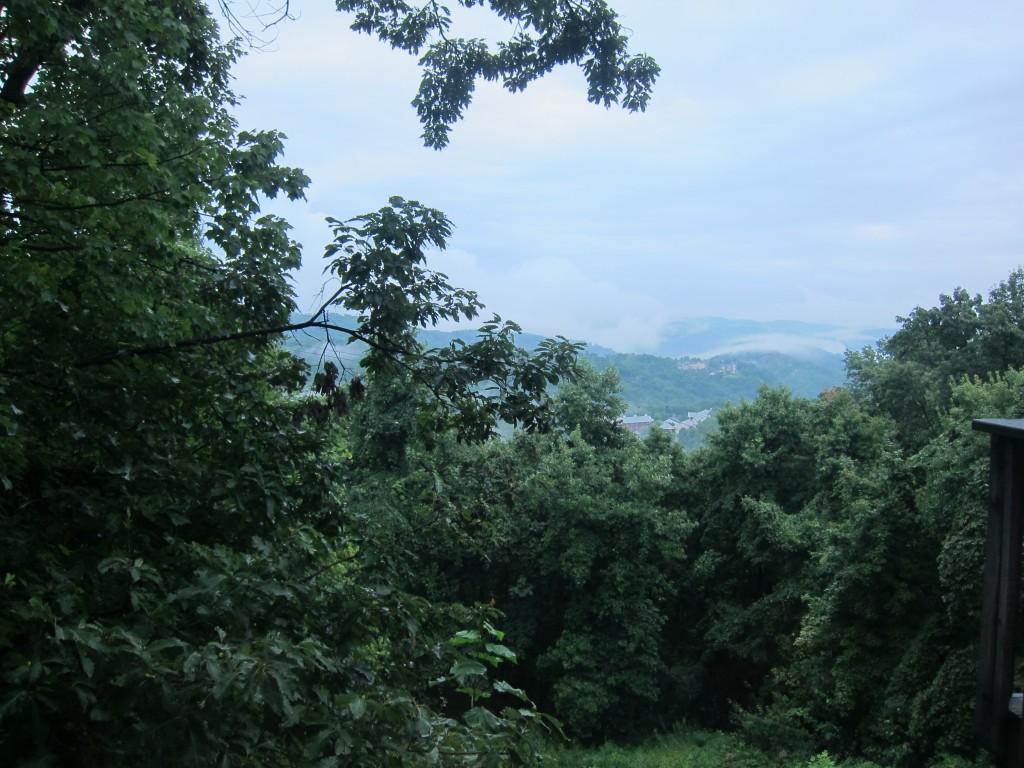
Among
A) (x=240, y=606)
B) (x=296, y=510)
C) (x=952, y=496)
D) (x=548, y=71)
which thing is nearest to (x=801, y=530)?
(x=952, y=496)

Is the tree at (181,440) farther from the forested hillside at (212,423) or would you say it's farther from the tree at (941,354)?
the tree at (941,354)

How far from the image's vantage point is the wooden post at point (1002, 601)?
8.59ft

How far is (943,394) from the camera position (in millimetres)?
21234

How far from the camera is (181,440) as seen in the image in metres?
4.38

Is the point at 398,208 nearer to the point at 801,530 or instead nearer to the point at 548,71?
the point at 548,71

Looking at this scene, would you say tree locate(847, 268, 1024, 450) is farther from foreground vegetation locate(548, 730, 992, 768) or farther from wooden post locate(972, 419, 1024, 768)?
wooden post locate(972, 419, 1024, 768)

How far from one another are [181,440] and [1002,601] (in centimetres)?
377

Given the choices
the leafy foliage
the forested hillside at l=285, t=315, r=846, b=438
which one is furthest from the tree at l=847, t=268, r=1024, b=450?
the leafy foliage

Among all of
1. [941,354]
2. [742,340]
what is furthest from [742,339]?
[941,354]

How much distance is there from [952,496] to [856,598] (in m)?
3.21

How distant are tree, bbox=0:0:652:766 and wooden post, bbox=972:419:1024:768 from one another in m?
1.53

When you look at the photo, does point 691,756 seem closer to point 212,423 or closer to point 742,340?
Result: point 212,423

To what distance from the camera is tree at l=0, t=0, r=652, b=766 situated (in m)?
2.22

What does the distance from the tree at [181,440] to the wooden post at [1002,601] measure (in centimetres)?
153
